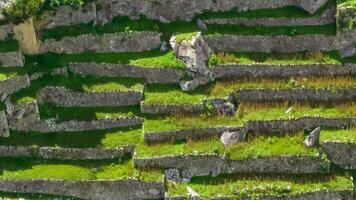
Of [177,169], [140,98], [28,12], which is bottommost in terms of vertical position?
[177,169]

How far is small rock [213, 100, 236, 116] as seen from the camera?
54469mm

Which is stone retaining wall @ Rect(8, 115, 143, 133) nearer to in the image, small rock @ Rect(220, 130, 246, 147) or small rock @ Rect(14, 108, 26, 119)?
small rock @ Rect(14, 108, 26, 119)

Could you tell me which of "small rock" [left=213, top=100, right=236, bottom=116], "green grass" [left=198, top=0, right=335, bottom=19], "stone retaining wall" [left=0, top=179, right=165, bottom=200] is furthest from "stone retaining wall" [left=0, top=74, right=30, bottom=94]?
"green grass" [left=198, top=0, right=335, bottom=19]

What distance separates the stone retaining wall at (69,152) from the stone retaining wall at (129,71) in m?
5.51

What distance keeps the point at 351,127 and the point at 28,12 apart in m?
22.4

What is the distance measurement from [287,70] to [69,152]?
15453 mm

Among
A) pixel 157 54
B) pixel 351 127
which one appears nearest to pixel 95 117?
pixel 157 54

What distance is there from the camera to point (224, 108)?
5453 cm

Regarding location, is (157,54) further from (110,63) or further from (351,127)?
(351,127)

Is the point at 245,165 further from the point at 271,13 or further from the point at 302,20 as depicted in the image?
the point at 271,13

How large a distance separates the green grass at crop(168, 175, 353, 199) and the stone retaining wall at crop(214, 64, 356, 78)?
756 centimetres

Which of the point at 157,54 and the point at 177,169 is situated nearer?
the point at 177,169

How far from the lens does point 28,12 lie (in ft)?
182

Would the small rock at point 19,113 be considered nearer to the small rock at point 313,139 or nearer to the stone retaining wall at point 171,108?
the stone retaining wall at point 171,108
